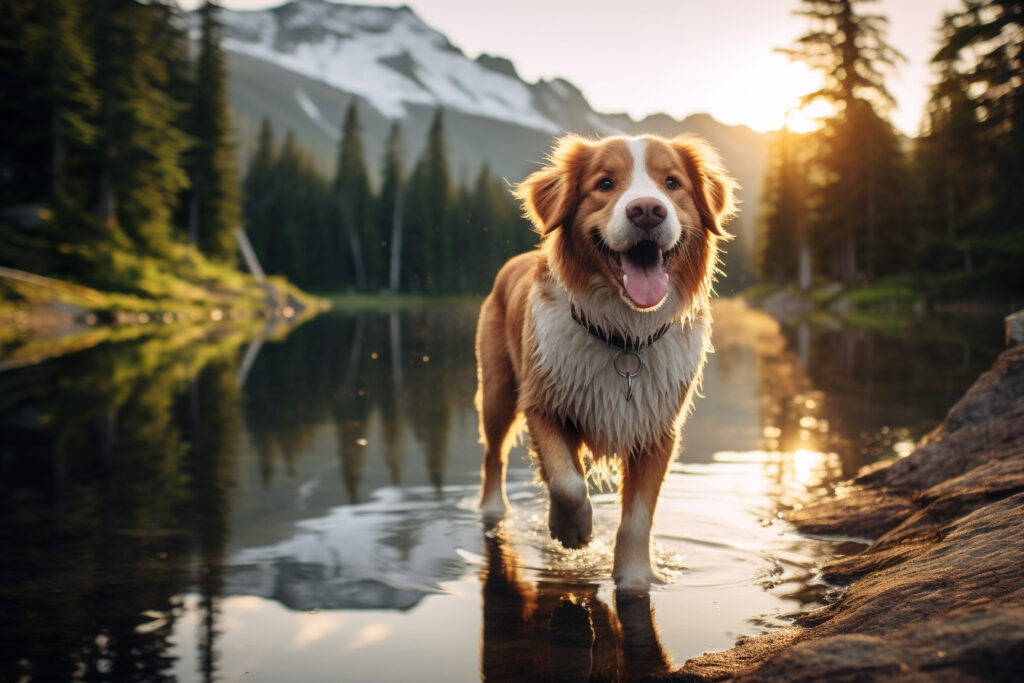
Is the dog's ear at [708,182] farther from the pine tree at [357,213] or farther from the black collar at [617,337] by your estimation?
the pine tree at [357,213]

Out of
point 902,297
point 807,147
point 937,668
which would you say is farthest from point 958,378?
point 807,147

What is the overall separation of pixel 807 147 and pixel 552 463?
1571 inches

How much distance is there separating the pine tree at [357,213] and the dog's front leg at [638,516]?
239ft

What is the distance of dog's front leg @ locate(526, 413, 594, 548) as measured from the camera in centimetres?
399

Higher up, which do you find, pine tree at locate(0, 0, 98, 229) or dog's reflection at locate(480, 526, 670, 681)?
pine tree at locate(0, 0, 98, 229)

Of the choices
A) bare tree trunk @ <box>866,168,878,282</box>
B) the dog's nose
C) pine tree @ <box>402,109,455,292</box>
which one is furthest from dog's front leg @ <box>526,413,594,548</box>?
pine tree @ <box>402,109,455,292</box>

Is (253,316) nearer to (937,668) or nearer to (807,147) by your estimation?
(807,147)

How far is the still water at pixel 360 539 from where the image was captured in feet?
10.6

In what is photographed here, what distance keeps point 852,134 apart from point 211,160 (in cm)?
3000

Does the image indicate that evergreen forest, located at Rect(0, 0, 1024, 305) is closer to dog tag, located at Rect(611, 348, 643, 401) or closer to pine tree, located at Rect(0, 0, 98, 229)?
pine tree, located at Rect(0, 0, 98, 229)

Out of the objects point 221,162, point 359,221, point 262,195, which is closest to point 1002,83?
point 221,162

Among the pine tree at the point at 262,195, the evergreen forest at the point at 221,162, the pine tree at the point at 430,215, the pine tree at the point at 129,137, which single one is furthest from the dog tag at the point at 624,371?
the pine tree at the point at 262,195

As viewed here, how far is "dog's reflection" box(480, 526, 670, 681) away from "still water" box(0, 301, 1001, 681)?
0.04ft

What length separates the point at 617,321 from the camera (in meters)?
4.19
